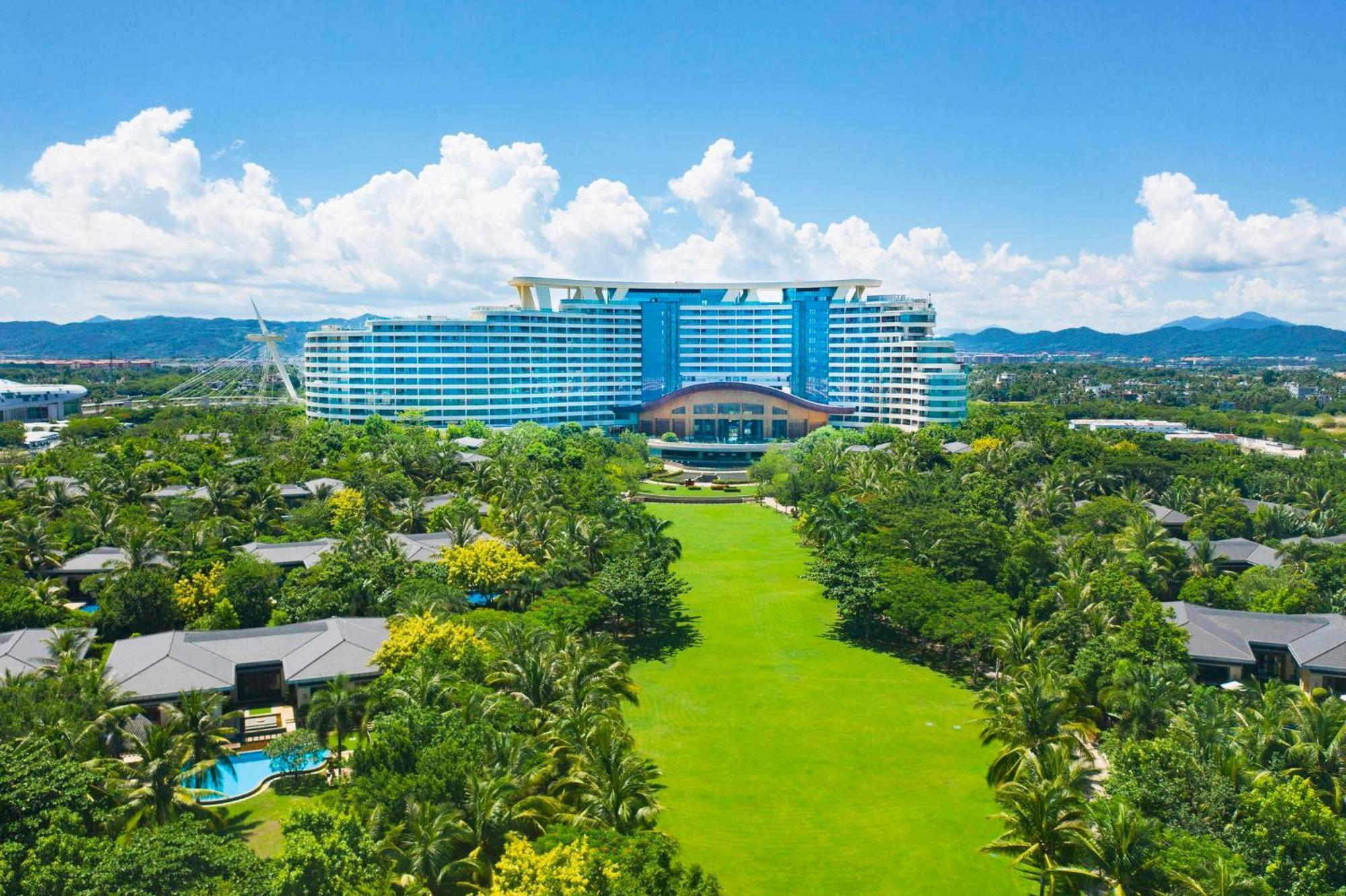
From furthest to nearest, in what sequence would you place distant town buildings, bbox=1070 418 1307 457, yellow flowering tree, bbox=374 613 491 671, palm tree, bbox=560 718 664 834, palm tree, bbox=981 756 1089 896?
distant town buildings, bbox=1070 418 1307 457 → yellow flowering tree, bbox=374 613 491 671 → palm tree, bbox=560 718 664 834 → palm tree, bbox=981 756 1089 896

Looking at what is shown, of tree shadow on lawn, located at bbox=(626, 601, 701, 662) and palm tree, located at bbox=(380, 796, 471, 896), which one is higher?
palm tree, located at bbox=(380, 796, 471, 896)

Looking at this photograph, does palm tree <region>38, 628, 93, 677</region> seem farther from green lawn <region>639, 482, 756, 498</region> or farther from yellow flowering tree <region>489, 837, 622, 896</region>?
green lawn <region>639, 482, 756, 498</region>

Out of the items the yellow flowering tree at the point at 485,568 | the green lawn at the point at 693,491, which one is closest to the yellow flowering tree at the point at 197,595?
the yellow flowering tree at the point at 485,568

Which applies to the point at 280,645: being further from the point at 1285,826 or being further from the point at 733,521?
the point at 733,521

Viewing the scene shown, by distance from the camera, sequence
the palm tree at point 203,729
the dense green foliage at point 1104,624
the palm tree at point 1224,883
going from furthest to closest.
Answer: the palm tree at point 203,729 < the dense green foliage at point 1104,624 < the palm tree at point 1224,883

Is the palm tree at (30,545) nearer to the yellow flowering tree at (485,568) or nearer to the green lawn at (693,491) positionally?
the yellow flowering tree at (485,568)

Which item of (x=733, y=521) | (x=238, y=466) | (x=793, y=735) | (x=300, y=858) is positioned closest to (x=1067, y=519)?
(x=733, y=521)

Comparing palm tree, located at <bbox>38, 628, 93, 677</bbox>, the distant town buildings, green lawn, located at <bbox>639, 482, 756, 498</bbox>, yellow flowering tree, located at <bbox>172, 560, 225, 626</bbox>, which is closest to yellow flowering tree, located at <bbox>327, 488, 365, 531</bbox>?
yellow flowering tree, located at <bbox>172, 560, 225, 626</bbox>

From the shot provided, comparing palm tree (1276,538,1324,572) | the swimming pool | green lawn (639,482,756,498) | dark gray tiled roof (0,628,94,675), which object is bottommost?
→ green lawn (639,482,756,498)
